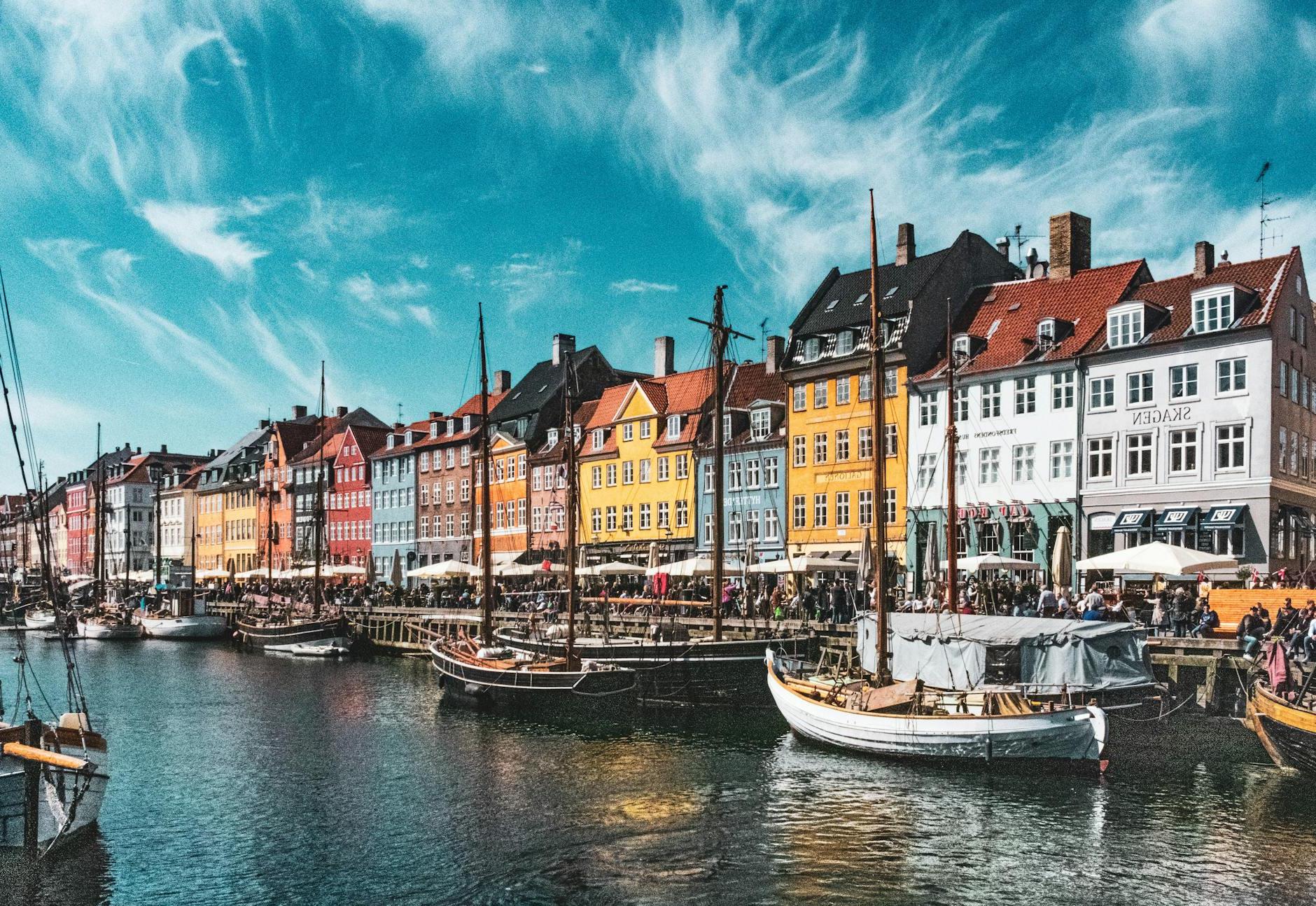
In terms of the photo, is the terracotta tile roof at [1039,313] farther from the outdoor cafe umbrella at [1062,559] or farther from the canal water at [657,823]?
the canal water at [657,823]

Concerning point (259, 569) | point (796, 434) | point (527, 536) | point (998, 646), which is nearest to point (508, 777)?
point (998, 646)

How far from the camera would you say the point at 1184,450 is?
46.5 m

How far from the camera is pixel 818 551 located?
192 feet

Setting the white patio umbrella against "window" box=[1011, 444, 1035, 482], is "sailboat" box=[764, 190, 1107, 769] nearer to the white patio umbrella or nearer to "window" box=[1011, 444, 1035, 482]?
the white patio umbrella

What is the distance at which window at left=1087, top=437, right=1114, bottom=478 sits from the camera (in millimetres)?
48844

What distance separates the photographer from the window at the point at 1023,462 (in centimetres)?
5169

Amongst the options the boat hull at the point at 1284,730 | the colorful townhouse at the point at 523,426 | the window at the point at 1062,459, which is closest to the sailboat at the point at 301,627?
the colorful townhouse at the point at 523,426

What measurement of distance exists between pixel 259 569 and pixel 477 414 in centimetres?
2510

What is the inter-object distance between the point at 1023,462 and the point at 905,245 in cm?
1522

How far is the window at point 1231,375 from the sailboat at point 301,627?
1666 inches

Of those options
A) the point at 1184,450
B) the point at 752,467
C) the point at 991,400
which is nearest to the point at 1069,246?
the point at 991,400

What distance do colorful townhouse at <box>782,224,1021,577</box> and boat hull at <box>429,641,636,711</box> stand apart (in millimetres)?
19333

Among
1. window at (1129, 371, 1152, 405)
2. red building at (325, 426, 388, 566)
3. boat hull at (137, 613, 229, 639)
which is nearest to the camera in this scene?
window at (1129, 371, 1152, 405)

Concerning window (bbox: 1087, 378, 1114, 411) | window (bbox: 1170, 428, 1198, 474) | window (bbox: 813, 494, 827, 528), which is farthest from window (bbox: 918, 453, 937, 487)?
window (bbox: 1170, 428, 1198, 474)
